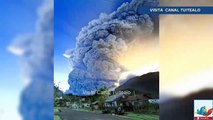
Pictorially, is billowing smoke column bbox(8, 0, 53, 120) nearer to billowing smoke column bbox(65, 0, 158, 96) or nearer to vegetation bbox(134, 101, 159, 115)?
billowing smoke column bbox(65, 0, 158, 96)

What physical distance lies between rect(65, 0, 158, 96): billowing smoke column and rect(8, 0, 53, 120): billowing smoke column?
0.39 ft

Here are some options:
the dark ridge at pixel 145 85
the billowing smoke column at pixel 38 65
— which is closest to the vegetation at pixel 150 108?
the dark ridge at pixel 145 85

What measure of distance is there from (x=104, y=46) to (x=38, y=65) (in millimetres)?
370

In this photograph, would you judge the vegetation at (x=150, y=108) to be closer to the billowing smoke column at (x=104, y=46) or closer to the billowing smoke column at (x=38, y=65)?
the billowing smoke column at (x=104, y=46)

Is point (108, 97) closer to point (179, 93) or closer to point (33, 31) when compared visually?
point (179, 93)

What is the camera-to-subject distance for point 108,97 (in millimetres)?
1663

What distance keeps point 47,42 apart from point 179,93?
0.76 m

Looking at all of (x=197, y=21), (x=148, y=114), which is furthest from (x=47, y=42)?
(x=197, y=21)

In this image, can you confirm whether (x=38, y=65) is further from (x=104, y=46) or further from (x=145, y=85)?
(x=145, y=85)

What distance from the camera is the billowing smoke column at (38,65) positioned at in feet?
5.44

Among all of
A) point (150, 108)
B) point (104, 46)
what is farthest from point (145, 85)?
Result: point (104, 46)

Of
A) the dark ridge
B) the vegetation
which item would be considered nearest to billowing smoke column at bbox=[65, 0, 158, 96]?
the dark ridge

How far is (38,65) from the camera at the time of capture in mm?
1677

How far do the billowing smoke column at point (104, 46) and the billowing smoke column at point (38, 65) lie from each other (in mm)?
119
